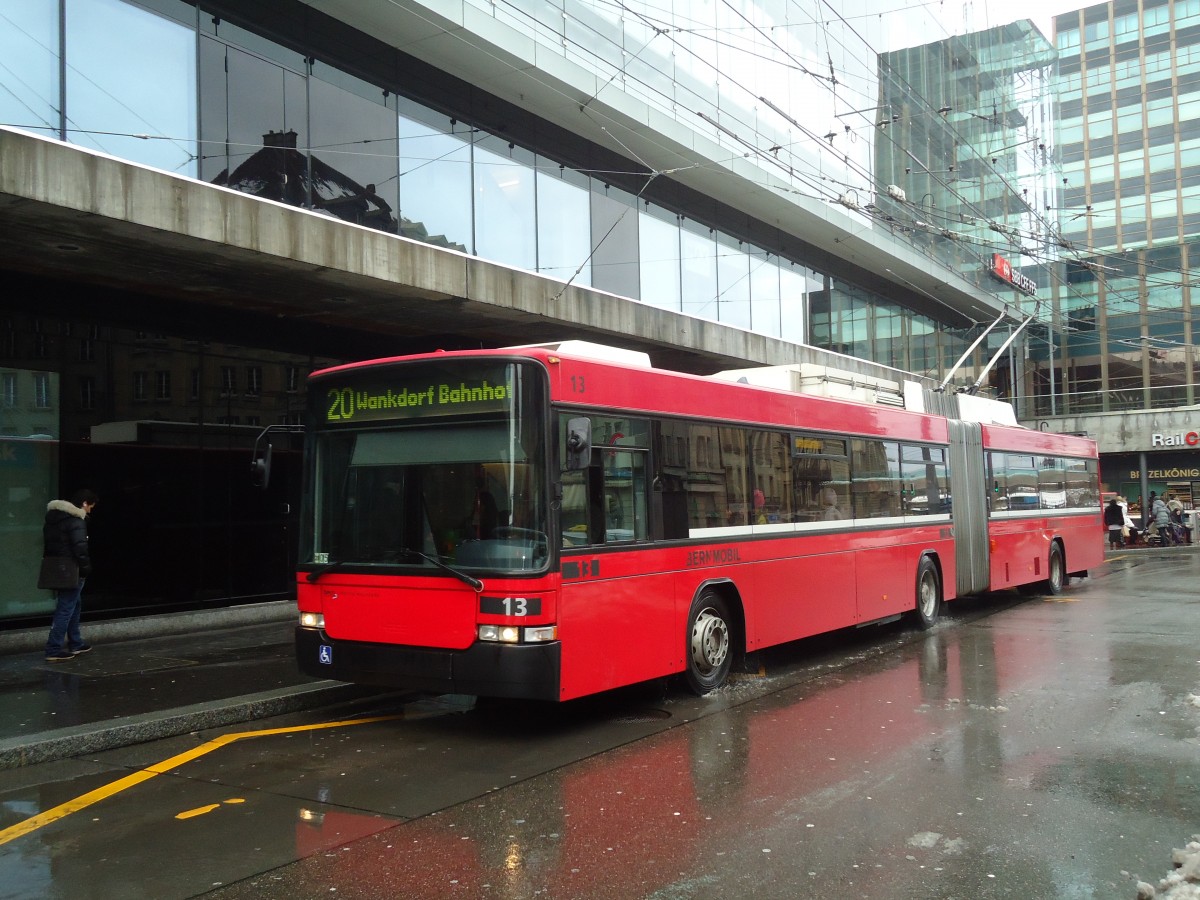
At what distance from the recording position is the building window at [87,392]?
42.2 ft

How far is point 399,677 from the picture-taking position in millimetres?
7555

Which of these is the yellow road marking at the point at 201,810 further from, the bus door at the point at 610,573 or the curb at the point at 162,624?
the curb at the point at 162,624

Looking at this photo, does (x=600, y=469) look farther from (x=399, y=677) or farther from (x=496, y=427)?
(x=399, y=677)

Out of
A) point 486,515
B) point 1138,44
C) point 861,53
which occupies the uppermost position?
point 1138,44

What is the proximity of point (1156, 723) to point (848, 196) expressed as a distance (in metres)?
19.7

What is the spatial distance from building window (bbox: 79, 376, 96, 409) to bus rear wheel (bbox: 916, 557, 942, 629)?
11021mm

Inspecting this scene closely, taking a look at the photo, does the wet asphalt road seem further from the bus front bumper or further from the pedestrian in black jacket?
the pedestrian in black jacket

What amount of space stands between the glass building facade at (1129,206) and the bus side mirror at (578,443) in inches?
1689

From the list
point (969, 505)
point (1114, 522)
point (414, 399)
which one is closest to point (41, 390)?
point (414, 399)

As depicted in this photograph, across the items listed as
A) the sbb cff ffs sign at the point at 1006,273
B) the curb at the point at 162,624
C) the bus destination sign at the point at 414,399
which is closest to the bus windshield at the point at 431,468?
the bus destination sign at the point at 414,399

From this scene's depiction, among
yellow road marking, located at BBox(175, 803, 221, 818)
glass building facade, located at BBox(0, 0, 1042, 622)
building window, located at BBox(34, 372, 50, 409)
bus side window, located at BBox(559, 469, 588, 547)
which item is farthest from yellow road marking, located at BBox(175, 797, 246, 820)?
building window, located at BBox(34, 372, 50, 409)

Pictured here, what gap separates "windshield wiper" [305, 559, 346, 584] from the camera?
794 cm

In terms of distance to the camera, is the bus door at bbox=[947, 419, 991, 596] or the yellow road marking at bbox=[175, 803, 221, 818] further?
the bus door at bbox=[947, 419, 991, 596]

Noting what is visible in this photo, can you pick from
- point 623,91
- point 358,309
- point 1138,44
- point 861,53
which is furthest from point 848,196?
point 1138,44
